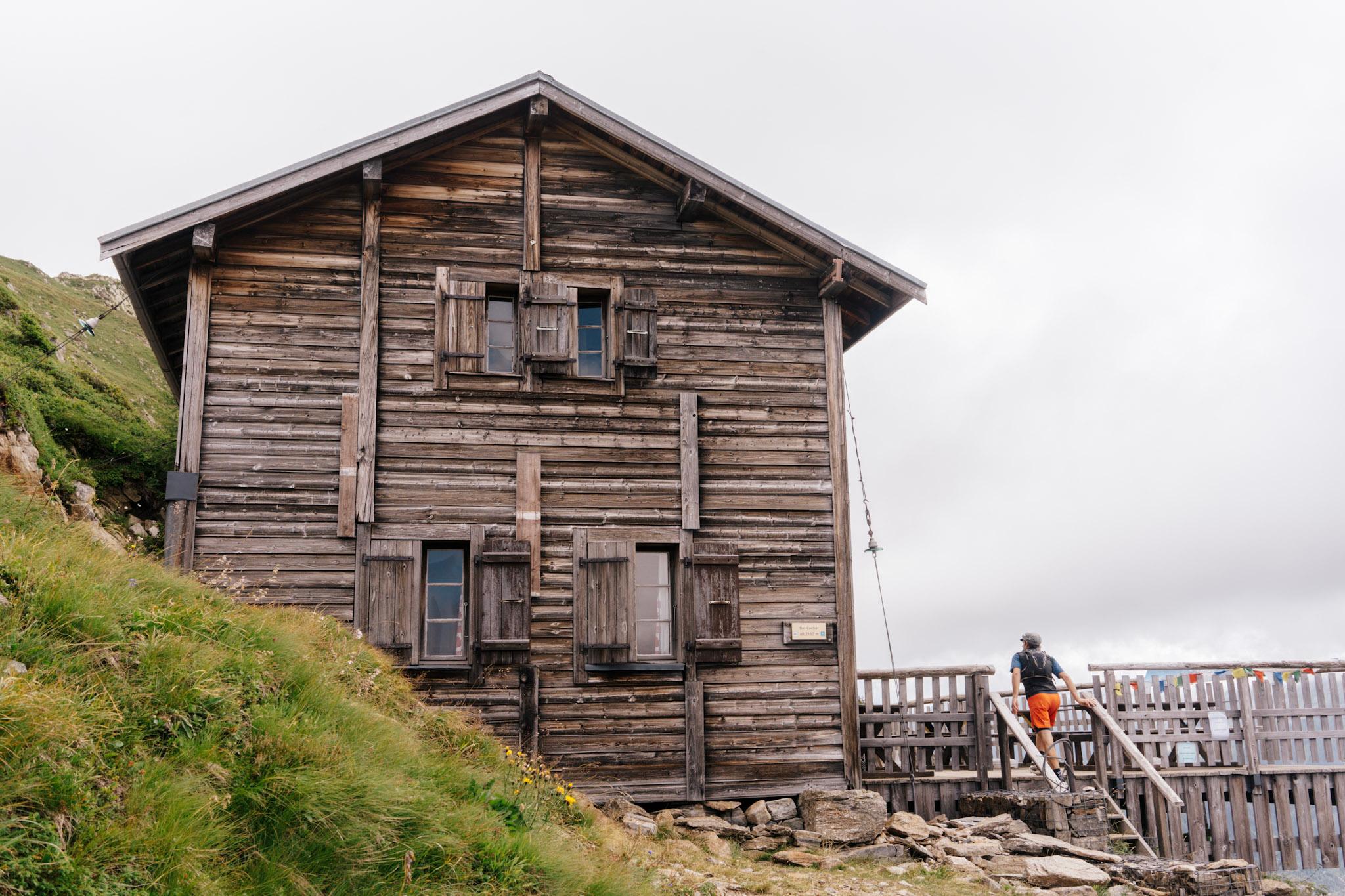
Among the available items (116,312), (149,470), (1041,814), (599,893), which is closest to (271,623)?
(599,893)

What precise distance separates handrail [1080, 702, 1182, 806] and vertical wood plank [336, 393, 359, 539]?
10.1 metres

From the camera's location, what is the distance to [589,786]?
12.2 m

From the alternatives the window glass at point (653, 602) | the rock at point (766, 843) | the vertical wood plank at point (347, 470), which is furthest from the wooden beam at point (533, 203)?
the rock at point (766, 843)

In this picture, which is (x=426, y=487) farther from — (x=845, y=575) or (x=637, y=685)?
(x=845, y=575)

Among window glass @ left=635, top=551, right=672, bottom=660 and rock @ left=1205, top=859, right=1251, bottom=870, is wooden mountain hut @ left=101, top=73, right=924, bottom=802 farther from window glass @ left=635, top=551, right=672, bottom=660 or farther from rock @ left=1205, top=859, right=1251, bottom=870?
rock @ left=1205, top=859, right=1251, bottom=870

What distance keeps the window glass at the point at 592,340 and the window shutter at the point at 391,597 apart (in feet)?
10.5

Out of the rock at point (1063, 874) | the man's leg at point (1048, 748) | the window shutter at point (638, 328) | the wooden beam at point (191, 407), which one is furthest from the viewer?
the man's leg at point (1048, 748)

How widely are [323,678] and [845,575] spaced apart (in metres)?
7.60

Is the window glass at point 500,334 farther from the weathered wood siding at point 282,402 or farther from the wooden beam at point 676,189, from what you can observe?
the wooden beam at point 676,189

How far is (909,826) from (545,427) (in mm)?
6558

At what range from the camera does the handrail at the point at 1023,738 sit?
43.7ft

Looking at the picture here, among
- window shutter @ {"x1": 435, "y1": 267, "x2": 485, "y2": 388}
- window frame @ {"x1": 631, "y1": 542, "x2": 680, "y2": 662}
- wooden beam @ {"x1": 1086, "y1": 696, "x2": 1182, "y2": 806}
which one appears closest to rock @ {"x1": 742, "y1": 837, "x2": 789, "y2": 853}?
window frame @ {"x1": 631, "y1": 542, "x2": 680, "y2": 662}

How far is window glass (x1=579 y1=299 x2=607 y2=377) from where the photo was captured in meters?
13.5

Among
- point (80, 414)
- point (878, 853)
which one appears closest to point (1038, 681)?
point (878, 853)
